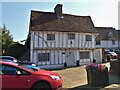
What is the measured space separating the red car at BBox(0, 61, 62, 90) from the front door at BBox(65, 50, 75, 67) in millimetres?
17333

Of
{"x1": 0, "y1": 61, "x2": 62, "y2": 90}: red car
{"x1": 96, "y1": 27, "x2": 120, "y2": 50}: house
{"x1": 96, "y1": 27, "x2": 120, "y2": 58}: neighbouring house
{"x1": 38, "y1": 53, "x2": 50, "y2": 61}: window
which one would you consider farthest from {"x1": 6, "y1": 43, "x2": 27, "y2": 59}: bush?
{"x1": 96, "y1": 27, "x2": 120, "y2": 58}: neighbouring house

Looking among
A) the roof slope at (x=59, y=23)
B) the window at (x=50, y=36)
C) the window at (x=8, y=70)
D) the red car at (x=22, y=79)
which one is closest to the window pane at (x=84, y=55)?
the roof slope at (x=59, y=23)

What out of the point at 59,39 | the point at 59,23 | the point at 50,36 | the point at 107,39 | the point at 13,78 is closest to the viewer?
the point at 13,78

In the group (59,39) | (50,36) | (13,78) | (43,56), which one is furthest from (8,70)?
(59,39)

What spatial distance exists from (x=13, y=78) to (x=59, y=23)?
1922cm

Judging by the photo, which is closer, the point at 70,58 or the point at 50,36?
the point at 50,36

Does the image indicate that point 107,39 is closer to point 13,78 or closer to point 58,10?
point 58,10

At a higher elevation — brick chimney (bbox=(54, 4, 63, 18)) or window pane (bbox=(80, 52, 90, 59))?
brick chimney (bbox=(54, 4, 63, 18))

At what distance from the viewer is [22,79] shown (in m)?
7.50

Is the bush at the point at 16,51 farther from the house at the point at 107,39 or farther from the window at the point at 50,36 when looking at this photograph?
the house at the point at 107,39

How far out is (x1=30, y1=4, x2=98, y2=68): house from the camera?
23.3 m

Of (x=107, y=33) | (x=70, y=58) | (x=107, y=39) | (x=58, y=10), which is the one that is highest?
(x=58, y=10)

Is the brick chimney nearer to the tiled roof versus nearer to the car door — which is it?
the car door

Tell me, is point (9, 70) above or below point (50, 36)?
below
